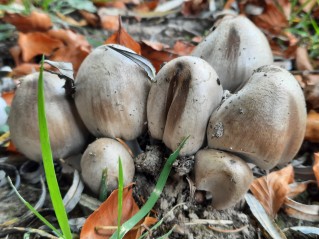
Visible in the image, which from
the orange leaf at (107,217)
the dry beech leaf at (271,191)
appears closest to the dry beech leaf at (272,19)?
the dry beech leaf at (271,191)

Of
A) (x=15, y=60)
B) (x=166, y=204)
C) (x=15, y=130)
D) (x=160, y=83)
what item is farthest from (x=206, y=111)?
(x=15, y=60)

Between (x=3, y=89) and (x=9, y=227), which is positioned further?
(x=3, y=89)

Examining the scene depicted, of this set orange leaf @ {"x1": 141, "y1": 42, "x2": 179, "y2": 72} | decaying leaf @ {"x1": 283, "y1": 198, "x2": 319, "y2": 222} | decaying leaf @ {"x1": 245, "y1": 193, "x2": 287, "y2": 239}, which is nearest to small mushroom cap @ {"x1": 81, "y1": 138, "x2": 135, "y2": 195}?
decaying leaf @ {"x1": 245, "y1": 193, "x2": 287, "y2": 239}

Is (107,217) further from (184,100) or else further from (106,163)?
(184,100)

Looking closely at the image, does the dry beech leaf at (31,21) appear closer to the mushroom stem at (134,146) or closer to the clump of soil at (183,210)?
the mushroom stem at (134,146)

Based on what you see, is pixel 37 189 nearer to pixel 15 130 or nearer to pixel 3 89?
pixel 15 130
